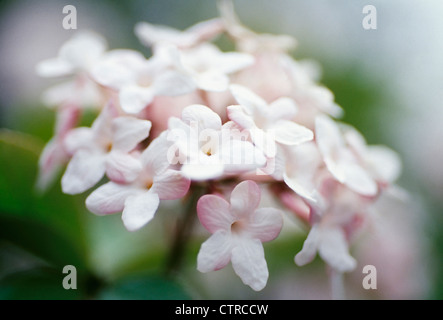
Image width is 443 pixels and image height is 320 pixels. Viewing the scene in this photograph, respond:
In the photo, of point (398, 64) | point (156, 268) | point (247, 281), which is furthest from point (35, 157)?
point (398, 64)

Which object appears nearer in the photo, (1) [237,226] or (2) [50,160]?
(1) [237,226]

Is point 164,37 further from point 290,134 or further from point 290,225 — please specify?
point 290,225

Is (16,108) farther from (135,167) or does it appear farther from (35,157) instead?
(135,167)

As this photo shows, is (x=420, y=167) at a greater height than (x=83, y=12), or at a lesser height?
lesser

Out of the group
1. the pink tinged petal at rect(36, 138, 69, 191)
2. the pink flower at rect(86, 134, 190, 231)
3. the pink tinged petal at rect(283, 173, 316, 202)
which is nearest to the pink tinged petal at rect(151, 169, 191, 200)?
the pink flower at rect(86, 134, 190, 231)

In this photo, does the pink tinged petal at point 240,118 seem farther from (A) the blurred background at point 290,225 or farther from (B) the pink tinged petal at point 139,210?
(A) the blurred background at point 290,225

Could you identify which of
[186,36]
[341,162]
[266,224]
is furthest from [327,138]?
[186,36]

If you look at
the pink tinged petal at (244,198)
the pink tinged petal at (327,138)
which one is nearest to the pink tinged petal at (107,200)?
the pink tinged petal at (244,198)
